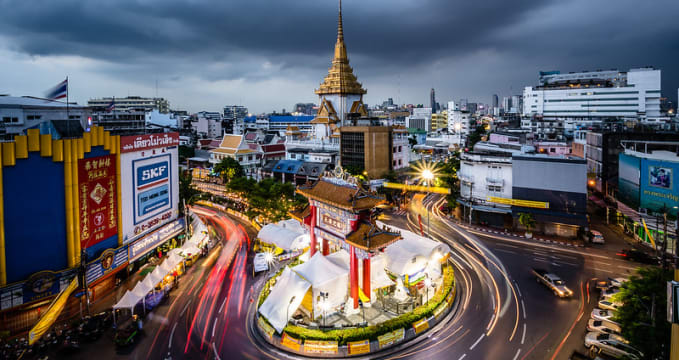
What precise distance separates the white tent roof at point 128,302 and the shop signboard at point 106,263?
302 cm

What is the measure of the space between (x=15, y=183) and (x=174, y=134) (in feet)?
50.5

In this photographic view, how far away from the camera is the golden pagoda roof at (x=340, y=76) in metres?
76.8

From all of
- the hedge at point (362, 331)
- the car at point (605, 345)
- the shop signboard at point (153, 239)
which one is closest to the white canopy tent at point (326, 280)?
the hedge at point (362, 331)

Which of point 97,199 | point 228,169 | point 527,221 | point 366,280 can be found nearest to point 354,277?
point 366,280

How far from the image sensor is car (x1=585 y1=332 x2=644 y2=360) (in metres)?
19.4

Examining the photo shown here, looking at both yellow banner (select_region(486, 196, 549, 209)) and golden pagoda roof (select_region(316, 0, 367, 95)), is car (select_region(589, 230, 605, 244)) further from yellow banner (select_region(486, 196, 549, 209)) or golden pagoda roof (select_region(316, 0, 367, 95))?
golden pagoda roof (select_region(316, 0, 367, 95))

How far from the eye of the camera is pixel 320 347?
21.0 m

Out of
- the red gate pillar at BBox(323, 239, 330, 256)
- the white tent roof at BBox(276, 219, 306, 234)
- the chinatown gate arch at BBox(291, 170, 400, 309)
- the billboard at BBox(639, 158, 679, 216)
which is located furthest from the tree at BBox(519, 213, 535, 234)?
the red gate pillar at BBox(323, 239, 330, 256)

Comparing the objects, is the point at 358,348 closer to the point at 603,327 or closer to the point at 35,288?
the point at 603,327

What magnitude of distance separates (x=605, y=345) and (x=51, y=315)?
32.4m

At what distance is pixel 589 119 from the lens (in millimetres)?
96875

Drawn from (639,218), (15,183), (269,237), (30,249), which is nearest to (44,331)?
→ (30,249)

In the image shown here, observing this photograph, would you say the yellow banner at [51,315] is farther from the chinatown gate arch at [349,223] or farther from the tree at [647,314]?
the tree at [647,314]

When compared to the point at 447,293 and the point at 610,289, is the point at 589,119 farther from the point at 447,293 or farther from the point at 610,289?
the point at 447,293
